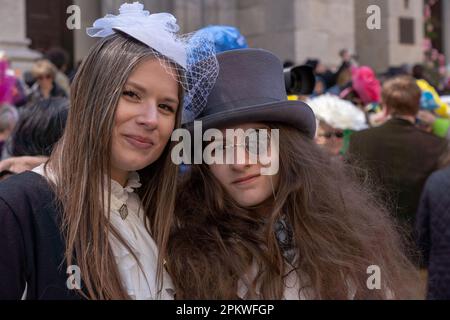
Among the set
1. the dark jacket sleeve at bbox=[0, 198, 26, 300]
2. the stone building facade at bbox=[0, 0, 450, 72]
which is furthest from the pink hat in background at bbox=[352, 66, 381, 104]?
the dark jacket sleeve at bbox=[0, 198, 26, 300]

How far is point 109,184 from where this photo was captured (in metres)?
1.74

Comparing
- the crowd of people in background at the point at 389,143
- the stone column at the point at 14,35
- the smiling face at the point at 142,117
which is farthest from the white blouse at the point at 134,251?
the stone column at the point at 14,35

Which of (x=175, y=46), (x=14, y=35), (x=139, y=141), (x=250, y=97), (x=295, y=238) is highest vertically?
(x=14, y=35)

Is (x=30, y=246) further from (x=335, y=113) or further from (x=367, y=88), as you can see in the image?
(x=367, y=88)

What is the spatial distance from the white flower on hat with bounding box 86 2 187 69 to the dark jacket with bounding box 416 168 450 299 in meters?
2.13

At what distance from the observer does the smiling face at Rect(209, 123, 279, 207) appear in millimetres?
1954

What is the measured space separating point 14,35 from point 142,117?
607 centimetres

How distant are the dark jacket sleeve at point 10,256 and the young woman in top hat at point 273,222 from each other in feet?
1.55

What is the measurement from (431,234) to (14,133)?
2.38m

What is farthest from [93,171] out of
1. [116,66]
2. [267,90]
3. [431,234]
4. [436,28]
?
[436,28]

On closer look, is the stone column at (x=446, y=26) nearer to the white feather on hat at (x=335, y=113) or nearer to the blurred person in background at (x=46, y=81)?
the white feather on hat at (x=335, y=113)

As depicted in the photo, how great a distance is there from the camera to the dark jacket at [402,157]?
4027mm

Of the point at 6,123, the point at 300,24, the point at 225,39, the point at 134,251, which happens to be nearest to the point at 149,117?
the point at 134,251
